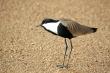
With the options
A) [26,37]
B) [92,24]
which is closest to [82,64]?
[26,37]

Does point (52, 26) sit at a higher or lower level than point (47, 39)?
higher

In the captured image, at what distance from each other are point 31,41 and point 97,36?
3.73ft

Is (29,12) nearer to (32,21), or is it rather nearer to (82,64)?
(32,21)

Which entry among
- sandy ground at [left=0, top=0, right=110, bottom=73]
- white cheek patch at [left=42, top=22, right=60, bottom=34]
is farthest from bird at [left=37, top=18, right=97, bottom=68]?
sandy ground at [left=0, top=0, right=110, bottom=73]

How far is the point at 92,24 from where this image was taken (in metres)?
5.60

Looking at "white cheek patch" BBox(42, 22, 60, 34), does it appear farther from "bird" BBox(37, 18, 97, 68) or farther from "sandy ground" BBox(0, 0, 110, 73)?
"sandy ground" BBox(0, 0, 110, 73)

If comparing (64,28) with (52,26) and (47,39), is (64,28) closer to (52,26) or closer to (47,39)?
(52,26)

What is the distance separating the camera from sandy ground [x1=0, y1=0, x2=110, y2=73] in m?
4.15

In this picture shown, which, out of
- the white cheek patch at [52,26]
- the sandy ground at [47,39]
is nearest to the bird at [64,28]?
the white cheek patch at [52,26]

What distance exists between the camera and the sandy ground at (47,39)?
163 inches

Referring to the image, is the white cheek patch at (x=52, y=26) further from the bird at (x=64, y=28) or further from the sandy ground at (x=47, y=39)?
the sandy ground at (x=47, y=39)

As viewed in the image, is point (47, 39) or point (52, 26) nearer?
point (52, 26)

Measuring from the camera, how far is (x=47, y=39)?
4879mm

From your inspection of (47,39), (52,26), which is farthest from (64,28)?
(47,39)
